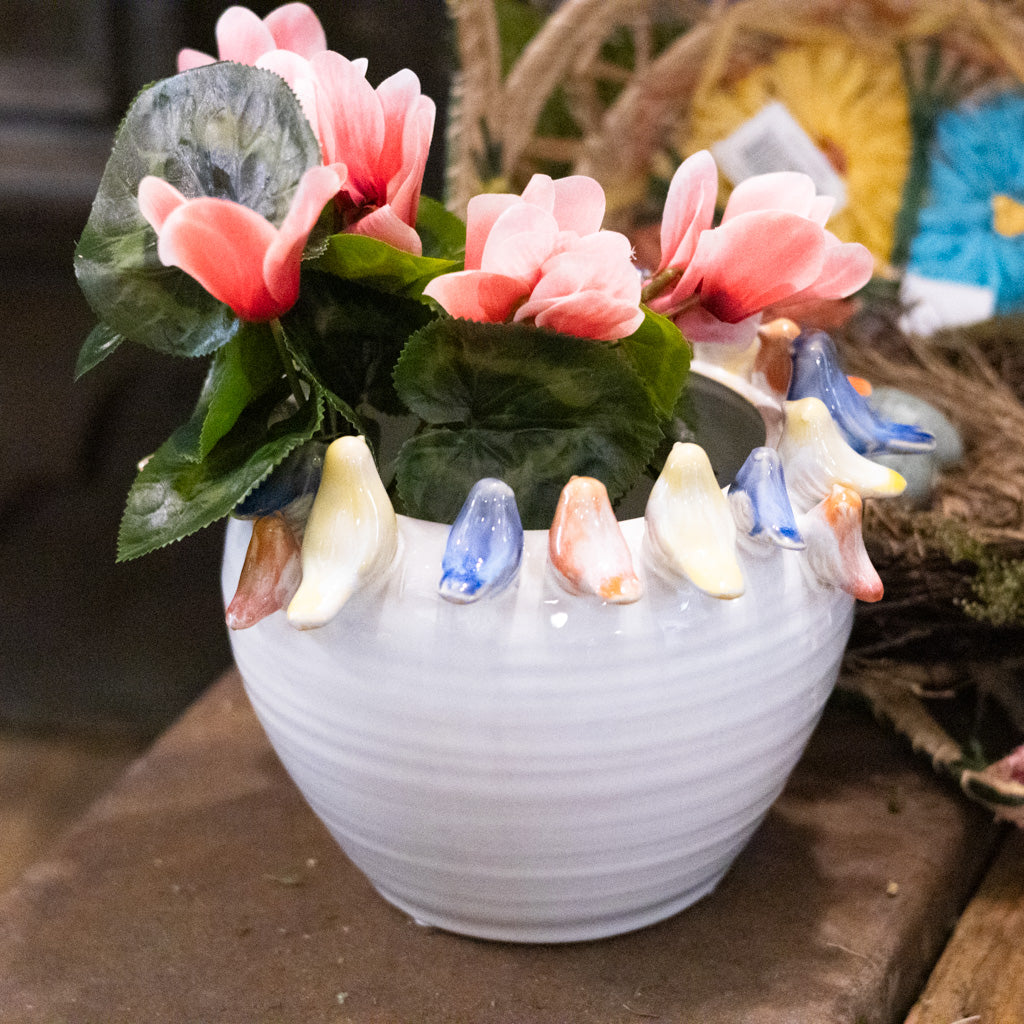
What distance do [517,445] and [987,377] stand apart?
0.45 meters

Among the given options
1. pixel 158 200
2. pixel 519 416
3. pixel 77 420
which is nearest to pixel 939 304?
pixel 519 416

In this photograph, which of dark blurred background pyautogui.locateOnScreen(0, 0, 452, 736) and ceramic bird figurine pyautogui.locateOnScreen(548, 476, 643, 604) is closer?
ceramic bird figurine pyautogui.locateOnScreen(548, 476, 643, 604)

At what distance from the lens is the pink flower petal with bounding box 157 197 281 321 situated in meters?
0.30

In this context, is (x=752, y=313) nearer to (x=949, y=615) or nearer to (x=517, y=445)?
(x=517, y=445)

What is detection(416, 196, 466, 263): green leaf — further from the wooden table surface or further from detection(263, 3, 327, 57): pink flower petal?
the wooden table surface

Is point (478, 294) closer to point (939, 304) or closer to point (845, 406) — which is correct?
point (845, 406)

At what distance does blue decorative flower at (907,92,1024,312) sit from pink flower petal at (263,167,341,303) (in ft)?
1.78

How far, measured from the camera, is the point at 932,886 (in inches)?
18.8

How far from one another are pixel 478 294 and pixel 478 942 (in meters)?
0.26

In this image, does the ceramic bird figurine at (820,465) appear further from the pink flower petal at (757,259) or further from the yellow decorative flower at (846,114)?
the yellow decorative flower at (846,114)

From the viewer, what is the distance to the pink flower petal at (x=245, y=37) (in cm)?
40

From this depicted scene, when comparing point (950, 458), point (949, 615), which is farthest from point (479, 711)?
point (950, 458)

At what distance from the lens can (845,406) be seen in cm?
42

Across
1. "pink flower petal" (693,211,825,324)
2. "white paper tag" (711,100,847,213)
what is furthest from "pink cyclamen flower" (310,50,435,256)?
"white paper tag" (711,100,847,213)
